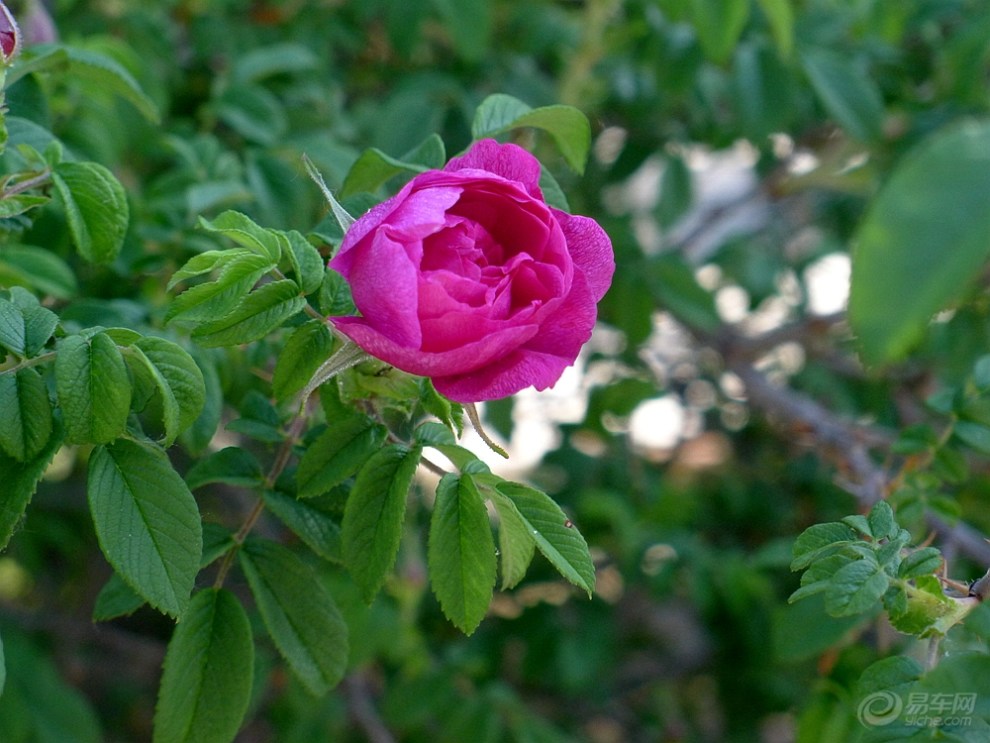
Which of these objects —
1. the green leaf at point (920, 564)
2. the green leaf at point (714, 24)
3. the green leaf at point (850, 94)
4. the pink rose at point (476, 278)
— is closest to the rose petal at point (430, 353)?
the pink rose at point (476, 278)

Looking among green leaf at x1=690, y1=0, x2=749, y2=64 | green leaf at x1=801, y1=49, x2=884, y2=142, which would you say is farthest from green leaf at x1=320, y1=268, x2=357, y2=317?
green leaf at x1=801, y1=49, x2=884, y2=142

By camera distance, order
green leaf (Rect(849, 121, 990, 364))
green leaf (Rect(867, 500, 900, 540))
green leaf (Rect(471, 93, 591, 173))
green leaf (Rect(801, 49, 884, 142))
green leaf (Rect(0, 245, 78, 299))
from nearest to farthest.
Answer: green leaf (Rect(849, 121, 990, 364)), green leaf (Rect(867, 500, 900, 540)), green leaf (Rect(471, 93, 591, 173)), green leaf (Rect(0, 245, 78, 299)), green leaf (Rect(801, 49, 884, 142))

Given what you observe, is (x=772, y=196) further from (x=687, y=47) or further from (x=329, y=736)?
(x=329, y=736)

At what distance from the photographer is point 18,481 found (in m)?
0.66

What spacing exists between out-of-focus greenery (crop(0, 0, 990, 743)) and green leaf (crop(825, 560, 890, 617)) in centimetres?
6

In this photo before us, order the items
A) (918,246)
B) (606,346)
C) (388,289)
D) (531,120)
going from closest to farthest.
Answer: (918,246) → (388,289) → (531,120) → (606,346)

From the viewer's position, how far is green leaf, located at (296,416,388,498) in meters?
0.71

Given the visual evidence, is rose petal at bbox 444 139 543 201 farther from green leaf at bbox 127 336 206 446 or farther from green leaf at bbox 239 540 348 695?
green leaf at bbox 239 540 348 695

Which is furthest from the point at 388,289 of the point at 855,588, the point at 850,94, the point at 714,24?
the point at 850,94

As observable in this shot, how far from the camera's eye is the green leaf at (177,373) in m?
0.66

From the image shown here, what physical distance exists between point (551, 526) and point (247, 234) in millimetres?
291

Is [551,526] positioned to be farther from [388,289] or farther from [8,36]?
[8,36]

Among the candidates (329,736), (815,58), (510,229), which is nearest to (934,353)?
(815,58)

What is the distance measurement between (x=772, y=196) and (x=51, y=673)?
147 cm
